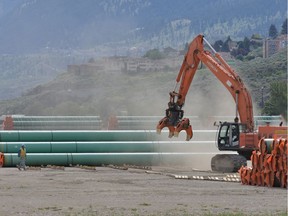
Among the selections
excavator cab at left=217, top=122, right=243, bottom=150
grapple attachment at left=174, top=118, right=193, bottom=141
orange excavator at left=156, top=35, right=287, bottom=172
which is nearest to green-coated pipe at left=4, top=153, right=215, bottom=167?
orange excavator at left=156, top=35, right=287, bottom=172

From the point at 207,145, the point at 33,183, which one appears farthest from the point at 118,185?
the point at 207,145

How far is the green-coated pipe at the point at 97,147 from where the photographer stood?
50281 millimetres

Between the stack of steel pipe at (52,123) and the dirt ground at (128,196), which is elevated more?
the stack of steel pipe at (52,123)

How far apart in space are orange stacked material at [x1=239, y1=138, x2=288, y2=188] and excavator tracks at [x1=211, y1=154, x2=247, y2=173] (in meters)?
8.73

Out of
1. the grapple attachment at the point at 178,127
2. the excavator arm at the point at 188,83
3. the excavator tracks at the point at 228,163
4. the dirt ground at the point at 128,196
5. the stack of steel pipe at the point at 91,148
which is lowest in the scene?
the dirt ground at the point at 128,196

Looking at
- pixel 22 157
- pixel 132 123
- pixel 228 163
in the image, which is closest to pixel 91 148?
pixel 22 157

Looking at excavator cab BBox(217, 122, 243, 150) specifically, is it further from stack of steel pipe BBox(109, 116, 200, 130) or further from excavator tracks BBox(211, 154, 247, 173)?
stack of steel pipe BBox(109, 116, 200, 130)

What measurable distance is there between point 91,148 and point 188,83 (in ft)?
18.0

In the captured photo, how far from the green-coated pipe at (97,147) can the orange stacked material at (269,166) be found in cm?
1555

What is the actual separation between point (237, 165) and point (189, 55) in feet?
24.3

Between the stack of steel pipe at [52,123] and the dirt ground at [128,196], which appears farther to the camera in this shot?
the stack of steel pipe at [52,123]

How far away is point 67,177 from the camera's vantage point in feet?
131

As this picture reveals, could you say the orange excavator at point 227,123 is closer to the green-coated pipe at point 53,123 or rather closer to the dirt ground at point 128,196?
the dirt ground at point 128,196

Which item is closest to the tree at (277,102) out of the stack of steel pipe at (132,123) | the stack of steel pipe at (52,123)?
the stack of steel pipe at (132,123)
